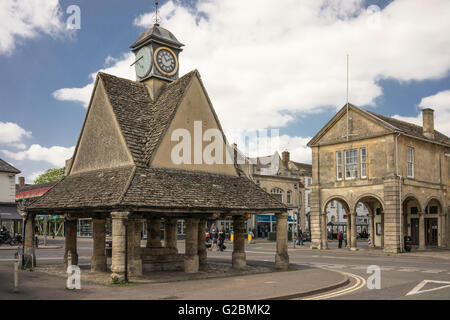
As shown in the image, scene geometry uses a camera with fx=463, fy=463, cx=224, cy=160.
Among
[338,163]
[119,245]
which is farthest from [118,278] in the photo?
[338,163]

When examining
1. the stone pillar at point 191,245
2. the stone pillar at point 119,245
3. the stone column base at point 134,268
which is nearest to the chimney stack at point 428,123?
the stone pillar at point 191,245

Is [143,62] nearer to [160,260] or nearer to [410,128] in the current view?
[160,260]

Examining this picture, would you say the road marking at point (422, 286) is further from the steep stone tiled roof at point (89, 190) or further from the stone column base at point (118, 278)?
the steep stone tiled roof at point (89, 190)

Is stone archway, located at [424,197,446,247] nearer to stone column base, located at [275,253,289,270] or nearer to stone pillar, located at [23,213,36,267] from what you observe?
stone column base, located at [275,253,289,270]

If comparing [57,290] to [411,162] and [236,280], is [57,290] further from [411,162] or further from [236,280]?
[411,162]

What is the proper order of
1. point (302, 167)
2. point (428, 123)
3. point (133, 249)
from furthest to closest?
point (302, 167) → point (428, 123) → point (133, 249)

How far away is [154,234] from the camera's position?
21.9m

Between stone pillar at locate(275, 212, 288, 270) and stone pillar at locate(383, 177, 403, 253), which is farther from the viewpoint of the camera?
stone pillar at locate(383, 177, 403, 253)

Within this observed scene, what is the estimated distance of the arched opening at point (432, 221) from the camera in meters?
40.0

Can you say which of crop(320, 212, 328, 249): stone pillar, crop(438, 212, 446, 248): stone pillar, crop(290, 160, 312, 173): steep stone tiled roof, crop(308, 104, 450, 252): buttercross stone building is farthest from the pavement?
crop(290, 160, 312, 173): steep stone tiled roof

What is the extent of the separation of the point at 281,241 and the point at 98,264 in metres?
8.03

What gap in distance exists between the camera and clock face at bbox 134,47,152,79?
22.6 metres

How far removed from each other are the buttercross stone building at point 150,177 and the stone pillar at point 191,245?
4 centimetres
